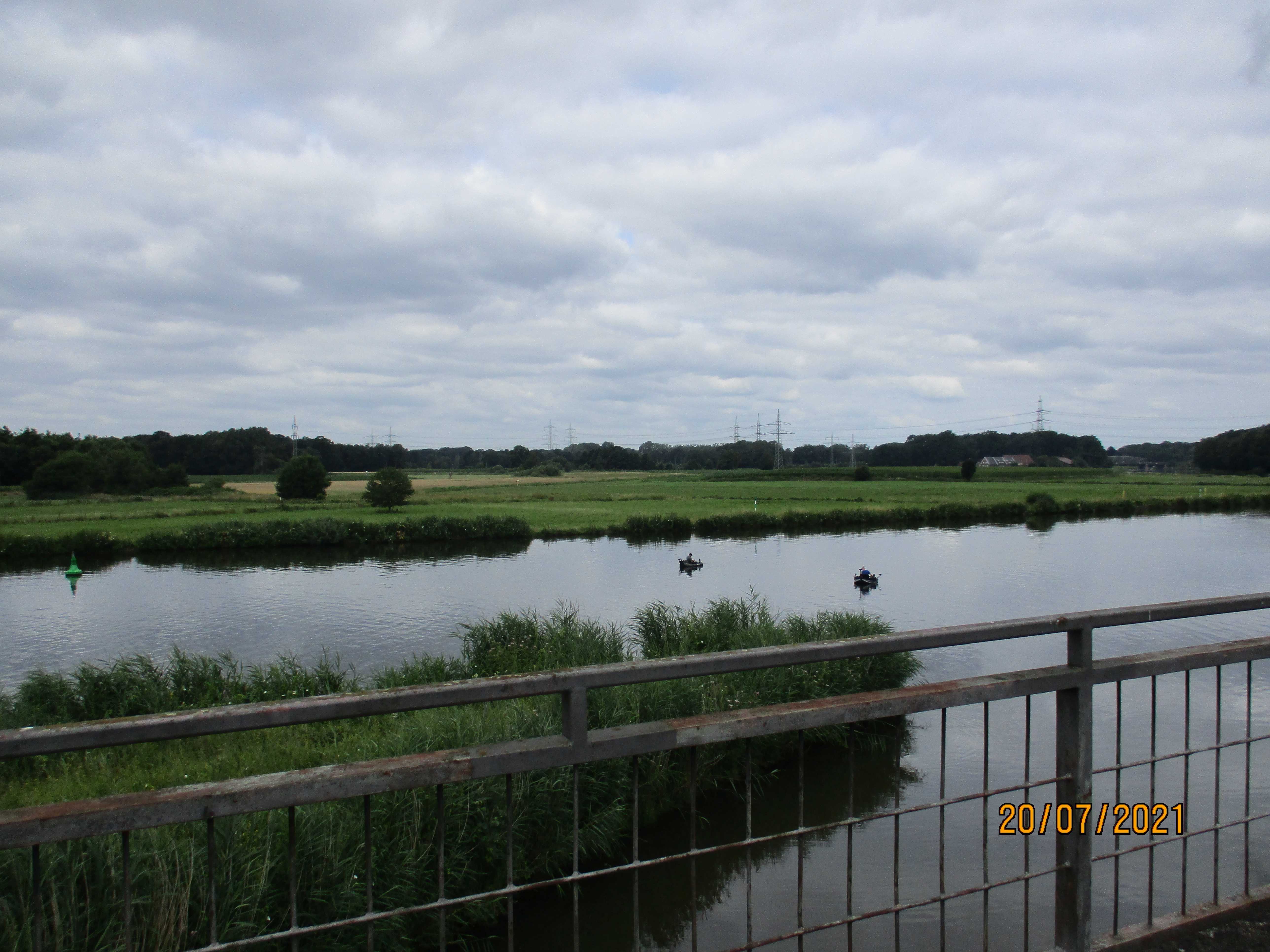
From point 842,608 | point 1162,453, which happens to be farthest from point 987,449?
point 842,608

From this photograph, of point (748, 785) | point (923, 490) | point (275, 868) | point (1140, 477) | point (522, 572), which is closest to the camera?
point (748, 785)

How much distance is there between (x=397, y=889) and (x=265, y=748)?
328 cm

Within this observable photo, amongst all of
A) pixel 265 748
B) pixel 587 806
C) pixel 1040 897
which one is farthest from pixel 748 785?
pixel 265 748

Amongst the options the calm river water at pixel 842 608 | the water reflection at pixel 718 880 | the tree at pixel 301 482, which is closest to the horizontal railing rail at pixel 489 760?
the calm river water at pixel 842 608

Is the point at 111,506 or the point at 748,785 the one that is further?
the point at 111,506

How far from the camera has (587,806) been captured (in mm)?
6789

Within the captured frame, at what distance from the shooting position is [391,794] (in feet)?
20.5

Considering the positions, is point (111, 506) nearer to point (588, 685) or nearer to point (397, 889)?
point (397, 889)

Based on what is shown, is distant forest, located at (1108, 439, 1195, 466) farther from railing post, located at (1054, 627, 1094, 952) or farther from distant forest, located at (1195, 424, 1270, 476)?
railing post, located at (1054, 627, 1094, 952)

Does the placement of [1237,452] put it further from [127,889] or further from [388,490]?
[127,889]

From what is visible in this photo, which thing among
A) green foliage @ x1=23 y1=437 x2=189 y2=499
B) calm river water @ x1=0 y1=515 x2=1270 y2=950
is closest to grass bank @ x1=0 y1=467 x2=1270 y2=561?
green foliage @ x1=23 y1=437 x2=189 y2=499

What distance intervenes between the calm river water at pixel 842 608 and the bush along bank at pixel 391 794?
583 mm

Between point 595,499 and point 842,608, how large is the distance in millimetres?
39268

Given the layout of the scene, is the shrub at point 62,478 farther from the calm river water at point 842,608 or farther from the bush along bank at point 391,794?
the bush along bank at point 391,794
